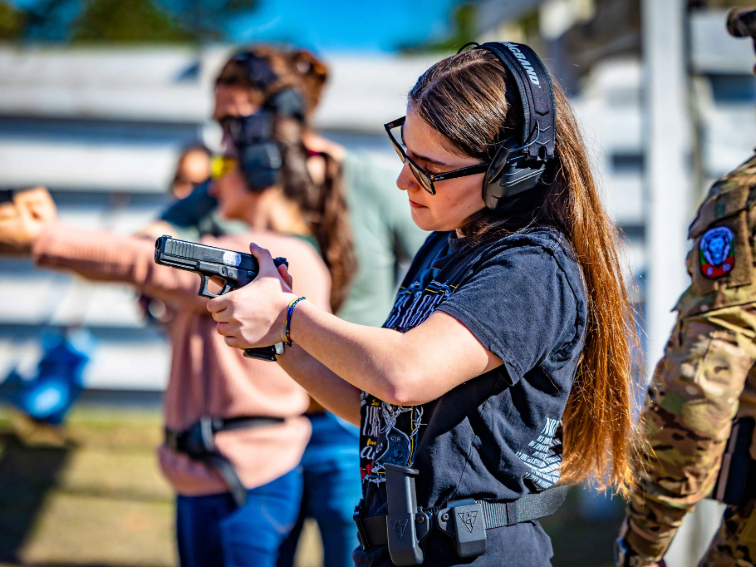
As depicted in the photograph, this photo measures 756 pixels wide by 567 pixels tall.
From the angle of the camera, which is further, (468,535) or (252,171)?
(252,171)

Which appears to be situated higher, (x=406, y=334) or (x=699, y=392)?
(x=406, y=334)

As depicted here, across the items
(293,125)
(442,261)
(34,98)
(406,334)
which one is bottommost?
(406,334)

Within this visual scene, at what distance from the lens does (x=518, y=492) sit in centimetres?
133

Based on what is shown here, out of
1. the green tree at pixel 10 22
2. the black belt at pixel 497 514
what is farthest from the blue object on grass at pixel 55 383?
the green tree at pixel 10 22

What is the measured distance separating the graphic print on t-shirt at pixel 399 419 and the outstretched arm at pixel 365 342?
13cm

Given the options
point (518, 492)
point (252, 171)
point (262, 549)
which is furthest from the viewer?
point (252, 171)

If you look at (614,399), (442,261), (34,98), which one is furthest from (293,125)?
(34,98)

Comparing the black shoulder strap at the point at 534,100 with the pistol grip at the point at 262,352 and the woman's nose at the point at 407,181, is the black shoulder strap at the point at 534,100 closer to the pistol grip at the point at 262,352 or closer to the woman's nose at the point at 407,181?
the woman's nose at the point at 407,181

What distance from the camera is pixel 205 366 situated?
2.15 metres

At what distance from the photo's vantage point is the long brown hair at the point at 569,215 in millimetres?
1331

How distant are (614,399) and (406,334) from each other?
0.49m

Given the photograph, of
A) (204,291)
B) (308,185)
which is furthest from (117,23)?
(204,291)

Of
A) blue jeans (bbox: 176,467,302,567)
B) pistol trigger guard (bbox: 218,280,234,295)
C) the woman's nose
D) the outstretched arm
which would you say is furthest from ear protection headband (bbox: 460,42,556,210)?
blue jeans (bbox: 176,467,302,567)

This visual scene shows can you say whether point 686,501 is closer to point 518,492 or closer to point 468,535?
point 518,492
